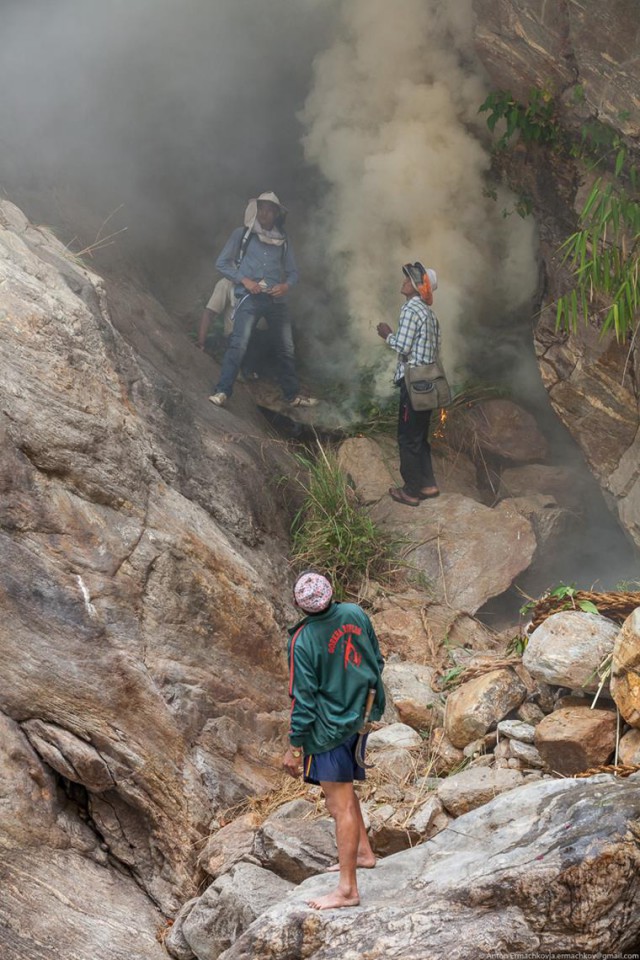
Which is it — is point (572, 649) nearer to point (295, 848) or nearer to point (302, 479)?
point (295, 848)

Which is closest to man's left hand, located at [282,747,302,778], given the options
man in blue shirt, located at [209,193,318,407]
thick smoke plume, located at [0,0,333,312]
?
man in blue shirt, located at [209,193,318,407]

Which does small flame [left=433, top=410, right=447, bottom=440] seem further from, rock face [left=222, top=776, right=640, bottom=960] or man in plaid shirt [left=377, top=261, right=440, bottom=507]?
rock face [left=222, top=776, right=640, bottom=960]

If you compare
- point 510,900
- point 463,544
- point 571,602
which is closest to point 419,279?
point 463,544

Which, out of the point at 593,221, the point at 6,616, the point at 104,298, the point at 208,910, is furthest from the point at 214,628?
the point at 593,221

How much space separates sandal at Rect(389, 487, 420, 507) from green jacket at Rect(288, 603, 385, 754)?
152 inches

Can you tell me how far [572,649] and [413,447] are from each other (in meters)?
3.07

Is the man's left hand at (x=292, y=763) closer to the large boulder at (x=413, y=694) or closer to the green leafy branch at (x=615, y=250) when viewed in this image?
the large boulder at (x=413, y=694)

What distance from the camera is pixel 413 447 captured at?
769 centimetres

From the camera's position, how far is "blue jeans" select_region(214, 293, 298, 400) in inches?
308

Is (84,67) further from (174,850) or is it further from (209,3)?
(174,850)

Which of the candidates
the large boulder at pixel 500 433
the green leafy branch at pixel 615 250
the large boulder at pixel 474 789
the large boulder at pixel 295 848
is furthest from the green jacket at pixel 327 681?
the large boulder at pixel 500 433

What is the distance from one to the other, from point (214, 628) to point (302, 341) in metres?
4.25

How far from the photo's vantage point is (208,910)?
426cm

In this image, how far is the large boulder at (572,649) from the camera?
4.80 meters
